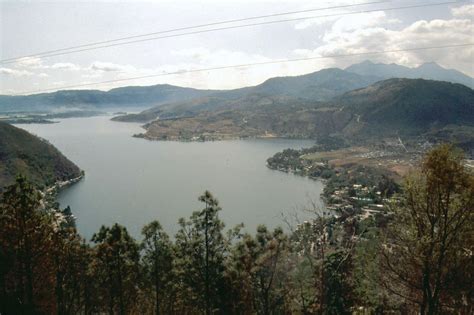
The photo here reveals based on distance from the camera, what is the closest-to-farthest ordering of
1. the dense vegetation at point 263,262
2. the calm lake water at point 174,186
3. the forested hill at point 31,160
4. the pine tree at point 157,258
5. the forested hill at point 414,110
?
the dense vegetation at point 263,262 → the pine tree at point 157,258 → the calm lake water at point 174,186 → the forested hill at point 31,160 → the forested hill at point 414,110

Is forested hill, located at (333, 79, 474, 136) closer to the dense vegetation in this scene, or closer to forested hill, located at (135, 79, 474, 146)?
forested hill, located at (135, 79, 474, 146)

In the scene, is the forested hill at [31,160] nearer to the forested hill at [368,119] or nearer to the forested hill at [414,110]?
the forested hill at [368,119]

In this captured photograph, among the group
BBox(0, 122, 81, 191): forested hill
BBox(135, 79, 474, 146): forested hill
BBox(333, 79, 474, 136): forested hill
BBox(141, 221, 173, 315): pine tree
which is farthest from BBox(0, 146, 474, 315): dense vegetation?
BBox(333, 79, 474, 136): forested hill

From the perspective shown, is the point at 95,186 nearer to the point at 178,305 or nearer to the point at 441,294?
the point at 178,305

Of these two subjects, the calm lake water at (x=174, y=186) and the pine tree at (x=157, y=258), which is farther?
the calm lake water at (x=174, y=186)

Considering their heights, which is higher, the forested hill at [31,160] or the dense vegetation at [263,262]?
the dense vegetation at [263,262]

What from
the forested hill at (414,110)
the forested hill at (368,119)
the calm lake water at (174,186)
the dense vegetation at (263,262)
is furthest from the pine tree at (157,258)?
the forested hill at (414,110)

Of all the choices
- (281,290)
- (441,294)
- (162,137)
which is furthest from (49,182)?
(162,137)

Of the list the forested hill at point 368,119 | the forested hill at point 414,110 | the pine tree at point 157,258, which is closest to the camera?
the pine tree at point 157,258
